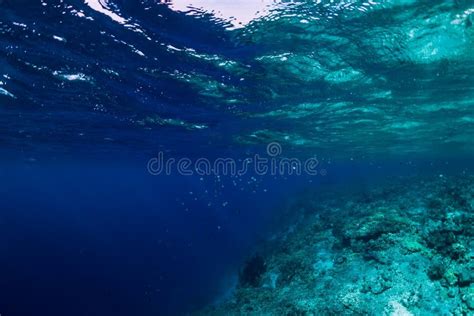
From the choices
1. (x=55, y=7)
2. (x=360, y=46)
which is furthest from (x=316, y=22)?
(x=55, y=7)

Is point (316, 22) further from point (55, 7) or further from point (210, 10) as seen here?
point (55, 7)

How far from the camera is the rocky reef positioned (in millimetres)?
7492

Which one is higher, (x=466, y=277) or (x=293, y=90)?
(x=293, y=90)

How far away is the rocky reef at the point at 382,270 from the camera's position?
24.6 ft

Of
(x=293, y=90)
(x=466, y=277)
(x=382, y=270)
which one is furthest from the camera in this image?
(x=293, y=90)

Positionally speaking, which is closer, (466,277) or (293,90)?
(466,277)

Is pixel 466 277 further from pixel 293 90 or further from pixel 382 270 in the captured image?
pixel 293 90

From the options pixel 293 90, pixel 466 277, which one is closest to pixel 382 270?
pixel 466 277

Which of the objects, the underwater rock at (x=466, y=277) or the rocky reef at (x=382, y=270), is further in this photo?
the rocky reef at (x=382, y=270)

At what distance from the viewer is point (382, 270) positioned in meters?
8.56

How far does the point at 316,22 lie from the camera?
9883 mm

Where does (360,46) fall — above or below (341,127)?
above

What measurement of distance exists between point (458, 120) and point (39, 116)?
31.6 meters

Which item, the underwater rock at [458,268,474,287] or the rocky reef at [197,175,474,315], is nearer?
the underwater rock at [458,268,474,287]
